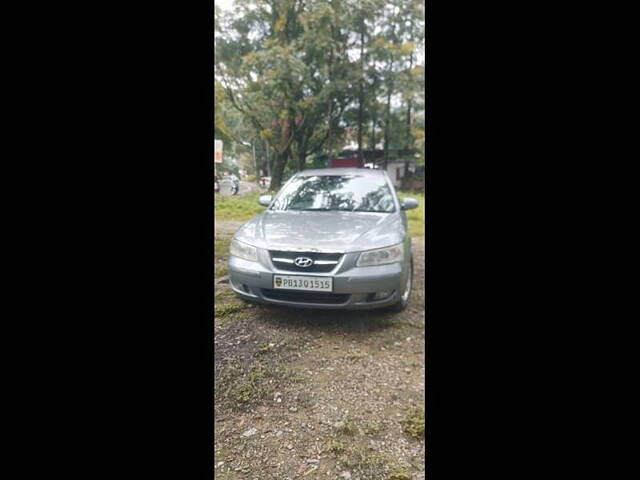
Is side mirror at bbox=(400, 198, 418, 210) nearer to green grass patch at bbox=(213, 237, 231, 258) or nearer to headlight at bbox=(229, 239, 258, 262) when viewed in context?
headlight at bbox=(229, 239, 258, 262)

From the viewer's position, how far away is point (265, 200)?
9.12 feet

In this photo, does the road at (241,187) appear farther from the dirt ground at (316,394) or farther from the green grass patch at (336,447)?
the green grass patch at (336,447)

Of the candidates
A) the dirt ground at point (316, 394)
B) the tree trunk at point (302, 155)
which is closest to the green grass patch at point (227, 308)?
the dirt ground at point (316, 394)

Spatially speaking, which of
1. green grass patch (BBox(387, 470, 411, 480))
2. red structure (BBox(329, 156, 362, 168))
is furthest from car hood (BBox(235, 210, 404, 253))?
red structure (BBox(329, 156, 362, 168))

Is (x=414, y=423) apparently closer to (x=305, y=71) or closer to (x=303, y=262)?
(x=303, y=262)

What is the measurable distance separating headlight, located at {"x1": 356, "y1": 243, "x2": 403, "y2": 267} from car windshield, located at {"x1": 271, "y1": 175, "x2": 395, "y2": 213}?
0.55 meters

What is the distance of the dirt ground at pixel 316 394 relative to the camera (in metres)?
1.22

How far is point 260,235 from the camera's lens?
2.12 m

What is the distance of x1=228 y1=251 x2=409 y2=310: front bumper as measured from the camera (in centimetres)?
191

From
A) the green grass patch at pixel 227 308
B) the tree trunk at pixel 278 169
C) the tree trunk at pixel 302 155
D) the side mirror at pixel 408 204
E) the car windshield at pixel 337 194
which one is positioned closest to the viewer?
the green grass patch at pixel 227 308

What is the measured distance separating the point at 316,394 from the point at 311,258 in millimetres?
795

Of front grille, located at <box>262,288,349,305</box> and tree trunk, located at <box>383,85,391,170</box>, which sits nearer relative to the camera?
front grille, located at <box>262,288,349,305</box>

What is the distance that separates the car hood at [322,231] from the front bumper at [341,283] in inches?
4.3
